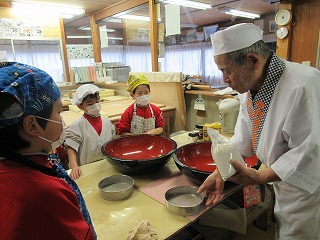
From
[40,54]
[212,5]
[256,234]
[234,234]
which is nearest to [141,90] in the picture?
[234,234]

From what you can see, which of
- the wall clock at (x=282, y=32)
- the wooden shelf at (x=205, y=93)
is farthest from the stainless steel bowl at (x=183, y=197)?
the wall clock at (x=282, y=32)

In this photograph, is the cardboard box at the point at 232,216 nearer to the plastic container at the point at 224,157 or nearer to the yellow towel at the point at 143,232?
the plastic container at the point at 224,157

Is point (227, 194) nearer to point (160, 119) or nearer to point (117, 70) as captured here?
point (160, 119)

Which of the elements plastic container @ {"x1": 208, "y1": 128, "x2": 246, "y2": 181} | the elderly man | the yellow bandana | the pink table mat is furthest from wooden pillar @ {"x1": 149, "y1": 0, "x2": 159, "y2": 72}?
plastic container @ {"x1": 208, "y1": 128, "x2": 246, "y2": 181}

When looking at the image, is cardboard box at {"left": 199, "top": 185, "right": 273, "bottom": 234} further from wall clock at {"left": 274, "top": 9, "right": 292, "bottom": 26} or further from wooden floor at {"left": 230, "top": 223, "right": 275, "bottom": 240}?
wall clock at {"left": 274, "top": 9, "right": 292, "bottom": 26}

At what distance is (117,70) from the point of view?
4.09m

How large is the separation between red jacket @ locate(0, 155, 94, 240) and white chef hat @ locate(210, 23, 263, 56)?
0.85 metres

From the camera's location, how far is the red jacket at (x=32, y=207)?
50 cm

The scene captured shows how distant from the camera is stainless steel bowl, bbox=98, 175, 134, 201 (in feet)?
3.26

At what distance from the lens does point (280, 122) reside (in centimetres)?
98

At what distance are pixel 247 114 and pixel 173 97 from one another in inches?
62.7

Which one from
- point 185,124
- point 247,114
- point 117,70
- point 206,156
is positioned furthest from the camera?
point 117,70

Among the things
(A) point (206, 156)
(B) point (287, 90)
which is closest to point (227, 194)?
(A) point (206, 156)

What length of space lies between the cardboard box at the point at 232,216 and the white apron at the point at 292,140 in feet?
1.03
